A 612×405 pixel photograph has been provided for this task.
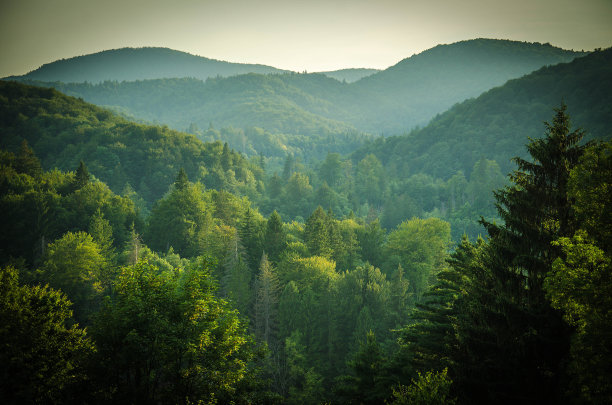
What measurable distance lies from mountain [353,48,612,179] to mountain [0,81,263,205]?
74.2 m

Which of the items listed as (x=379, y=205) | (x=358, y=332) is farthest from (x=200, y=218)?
(x=379, y=205)

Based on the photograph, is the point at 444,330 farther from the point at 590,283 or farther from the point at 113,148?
the point at 113,148

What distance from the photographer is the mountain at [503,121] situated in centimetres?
13350

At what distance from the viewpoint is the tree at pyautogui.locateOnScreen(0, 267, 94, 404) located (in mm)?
13891

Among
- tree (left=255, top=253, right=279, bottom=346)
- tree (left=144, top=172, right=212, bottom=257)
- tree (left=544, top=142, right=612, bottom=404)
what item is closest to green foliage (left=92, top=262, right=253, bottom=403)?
tree (left=544, top=142, right=612, bottom=404)

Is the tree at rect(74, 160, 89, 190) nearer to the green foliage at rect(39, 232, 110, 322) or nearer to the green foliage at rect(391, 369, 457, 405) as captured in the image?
the green foliage at rect(39, 232, 110, 322)

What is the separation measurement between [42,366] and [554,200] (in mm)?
22925

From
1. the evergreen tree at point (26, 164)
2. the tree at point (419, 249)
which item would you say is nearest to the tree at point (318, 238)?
the tree at point (419, 249)

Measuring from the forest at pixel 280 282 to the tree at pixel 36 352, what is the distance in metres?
0.07

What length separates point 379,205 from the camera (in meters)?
122

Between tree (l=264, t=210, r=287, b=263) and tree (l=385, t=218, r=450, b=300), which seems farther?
tree (l=385, t=218, r=450, b=300)

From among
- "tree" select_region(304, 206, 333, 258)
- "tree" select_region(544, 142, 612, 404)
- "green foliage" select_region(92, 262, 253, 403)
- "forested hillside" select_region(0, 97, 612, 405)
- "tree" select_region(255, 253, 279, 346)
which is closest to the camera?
"tree" select_region(544, 142, 612, 404)

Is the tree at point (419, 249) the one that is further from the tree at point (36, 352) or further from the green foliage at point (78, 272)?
the tree at point (36, 352)

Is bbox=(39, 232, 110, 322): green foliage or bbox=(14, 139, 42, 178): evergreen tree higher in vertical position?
bbox=(14, 139, 42, 178): evergreen tree
